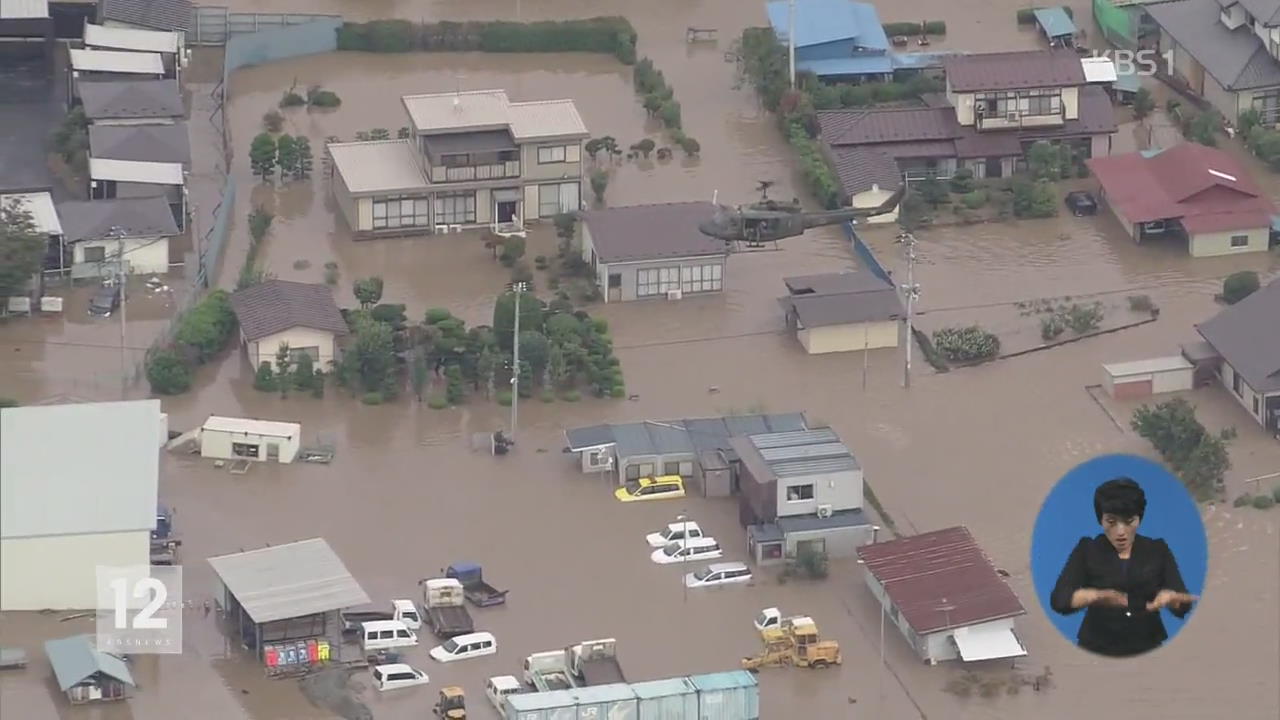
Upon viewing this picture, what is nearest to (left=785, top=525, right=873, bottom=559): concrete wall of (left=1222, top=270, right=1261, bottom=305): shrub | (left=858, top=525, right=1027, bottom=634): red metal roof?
(left=858, top=525, right=1027, bottom=634): red metal roof

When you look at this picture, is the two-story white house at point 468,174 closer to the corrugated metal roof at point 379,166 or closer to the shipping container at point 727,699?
the corrugated metal roof at point 379,166

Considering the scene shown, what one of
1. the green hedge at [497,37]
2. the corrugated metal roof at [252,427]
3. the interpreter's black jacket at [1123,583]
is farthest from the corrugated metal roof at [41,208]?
the interpreter's black jacket at [1123,583]

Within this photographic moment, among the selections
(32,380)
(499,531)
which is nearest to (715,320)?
(499,531)

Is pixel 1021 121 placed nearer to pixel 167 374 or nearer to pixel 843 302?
pixel 843 302

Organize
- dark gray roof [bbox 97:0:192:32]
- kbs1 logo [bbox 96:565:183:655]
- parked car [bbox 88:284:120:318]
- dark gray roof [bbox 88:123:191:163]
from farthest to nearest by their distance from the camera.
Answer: dark gray roof [bbox 97:0:192:32]
dark gray roof [bbox 88:123:191:163]
parked car [bbox 88:284:120:318]
kbs1 logo [bbox 96:565:183:655]

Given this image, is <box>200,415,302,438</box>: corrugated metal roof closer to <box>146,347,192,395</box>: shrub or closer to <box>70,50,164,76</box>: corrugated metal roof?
<box>146,347,192,395</box>: shrub

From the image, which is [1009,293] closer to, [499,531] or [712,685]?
[499,531]
